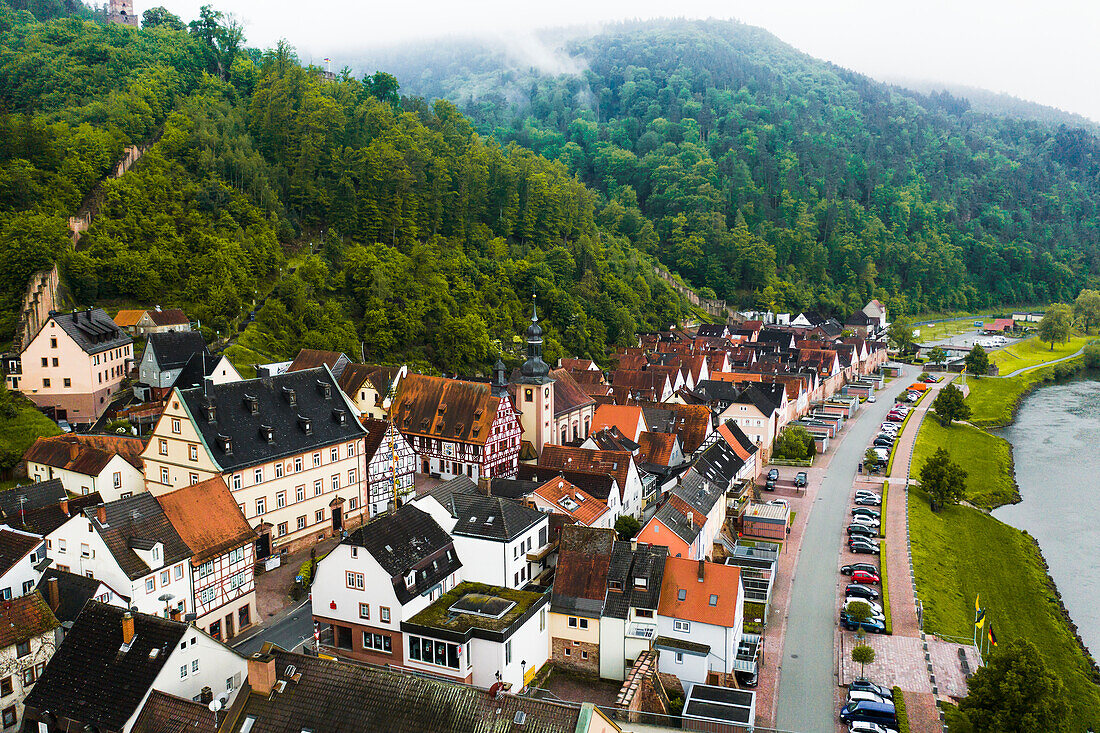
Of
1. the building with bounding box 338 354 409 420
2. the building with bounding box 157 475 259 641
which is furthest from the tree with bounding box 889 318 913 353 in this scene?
the building with bounding box 157 475 259 641

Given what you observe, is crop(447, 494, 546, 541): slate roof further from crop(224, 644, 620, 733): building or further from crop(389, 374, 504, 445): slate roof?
crop(389, 374, 504, 445): slate roof

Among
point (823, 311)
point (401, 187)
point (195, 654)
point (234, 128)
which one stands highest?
point (234, 128)

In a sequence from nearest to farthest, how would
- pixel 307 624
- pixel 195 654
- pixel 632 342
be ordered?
pixel 195 654, pixel 307 624, pixel 632 342

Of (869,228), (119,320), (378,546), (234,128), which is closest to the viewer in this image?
(378,546)

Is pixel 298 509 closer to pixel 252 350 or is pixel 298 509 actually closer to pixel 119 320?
pixel 252 350

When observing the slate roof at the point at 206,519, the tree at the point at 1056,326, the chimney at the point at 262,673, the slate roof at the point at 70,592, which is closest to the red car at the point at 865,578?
the slate roof at the point at 206,519

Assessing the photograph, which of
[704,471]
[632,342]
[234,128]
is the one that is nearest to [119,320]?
[234,128]
